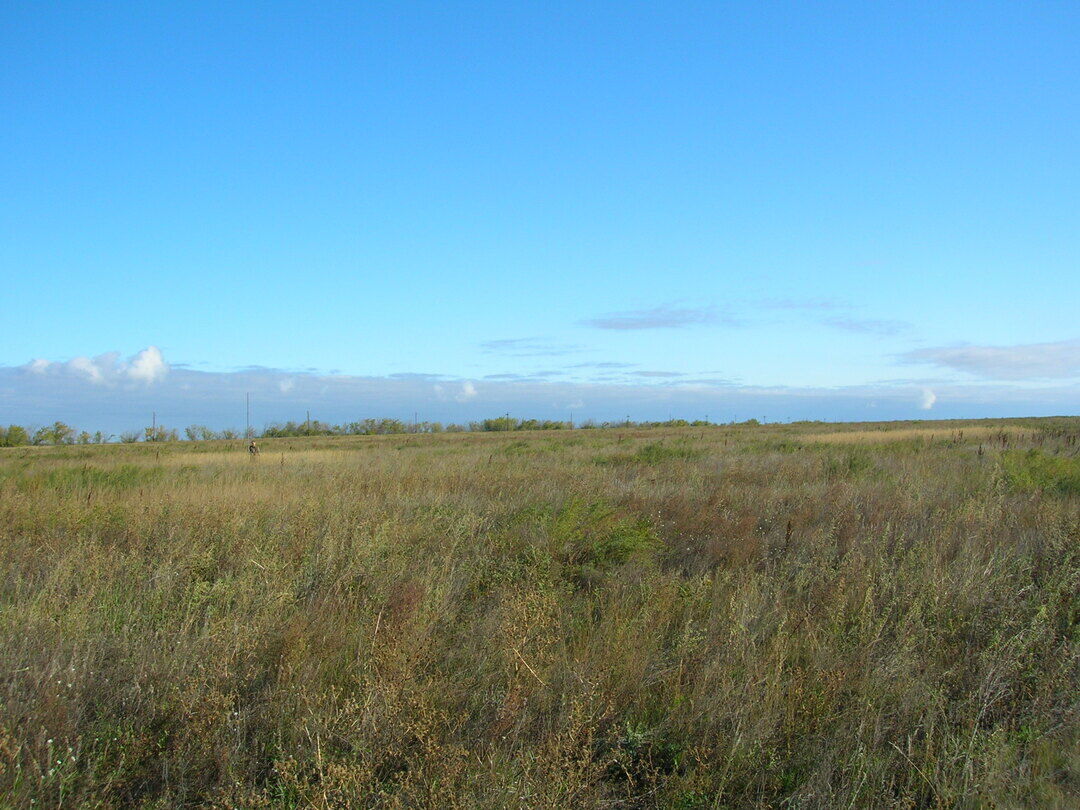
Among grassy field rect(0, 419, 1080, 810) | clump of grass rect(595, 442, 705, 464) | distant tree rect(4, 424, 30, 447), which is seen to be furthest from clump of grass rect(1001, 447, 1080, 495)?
distant tree rect(4, 424, 30, 447)

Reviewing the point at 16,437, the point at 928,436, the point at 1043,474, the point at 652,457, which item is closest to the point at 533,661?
the point at 1043,474

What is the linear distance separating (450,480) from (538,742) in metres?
7.71

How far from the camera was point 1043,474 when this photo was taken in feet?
35.2

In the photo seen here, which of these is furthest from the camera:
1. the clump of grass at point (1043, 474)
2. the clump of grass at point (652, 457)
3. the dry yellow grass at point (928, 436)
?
the dry yellow grass at point (928, 436)

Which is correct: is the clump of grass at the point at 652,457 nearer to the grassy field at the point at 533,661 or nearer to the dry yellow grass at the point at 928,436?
the grassy field at the point at 533,661

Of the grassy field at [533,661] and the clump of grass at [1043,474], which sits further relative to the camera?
the clump of grass at [1043,474]

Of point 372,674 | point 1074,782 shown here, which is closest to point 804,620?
point 1074,782

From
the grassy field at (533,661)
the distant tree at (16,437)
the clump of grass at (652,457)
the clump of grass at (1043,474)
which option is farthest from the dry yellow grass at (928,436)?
the distant tree at (16,437)

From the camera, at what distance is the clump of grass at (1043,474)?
9.83 meters

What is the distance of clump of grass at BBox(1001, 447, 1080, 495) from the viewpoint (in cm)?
983

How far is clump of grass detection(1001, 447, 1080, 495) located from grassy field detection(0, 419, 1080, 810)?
122 inches

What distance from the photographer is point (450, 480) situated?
1069 cm

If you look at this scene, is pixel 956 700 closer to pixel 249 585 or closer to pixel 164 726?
pixel 164 726

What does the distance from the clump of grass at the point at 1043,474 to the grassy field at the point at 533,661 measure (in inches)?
122
